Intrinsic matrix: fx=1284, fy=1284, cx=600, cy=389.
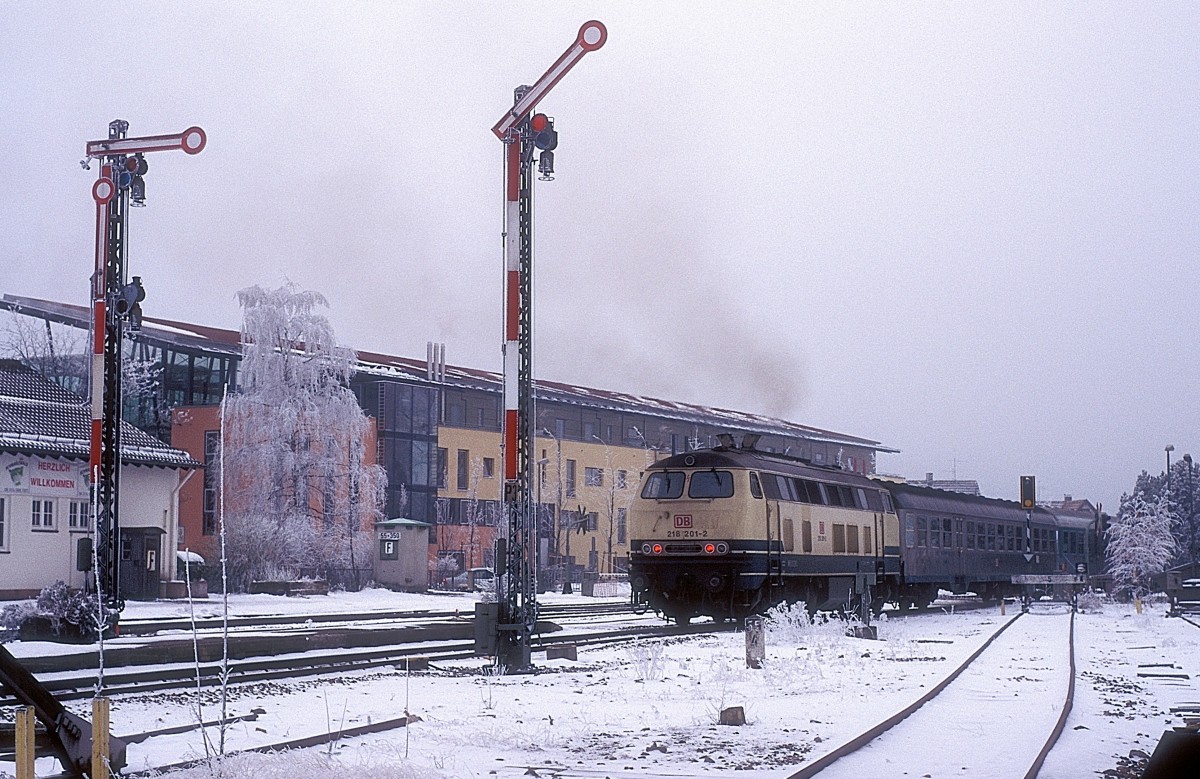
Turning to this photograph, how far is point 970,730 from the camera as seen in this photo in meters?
10.7

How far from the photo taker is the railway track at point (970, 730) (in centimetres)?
880

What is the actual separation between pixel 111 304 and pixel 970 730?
15791 mm

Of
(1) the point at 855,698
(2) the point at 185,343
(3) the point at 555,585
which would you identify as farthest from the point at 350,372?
(1) the point at 855,698

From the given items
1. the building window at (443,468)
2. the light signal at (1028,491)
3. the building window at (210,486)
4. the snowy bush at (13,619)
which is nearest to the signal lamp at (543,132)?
the snowy bush at (13,619)

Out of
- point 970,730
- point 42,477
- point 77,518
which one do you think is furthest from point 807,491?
point 77,518

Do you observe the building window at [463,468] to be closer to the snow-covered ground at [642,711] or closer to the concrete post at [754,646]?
→ the snow-covered ground at [642,711]

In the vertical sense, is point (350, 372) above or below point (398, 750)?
above

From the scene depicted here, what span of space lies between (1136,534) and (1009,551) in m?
32.2

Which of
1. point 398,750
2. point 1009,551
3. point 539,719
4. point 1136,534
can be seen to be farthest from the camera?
point 1136,534

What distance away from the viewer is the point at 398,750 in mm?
9008

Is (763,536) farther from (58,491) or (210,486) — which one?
(210,486)

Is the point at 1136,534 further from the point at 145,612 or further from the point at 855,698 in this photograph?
the point at 855,698

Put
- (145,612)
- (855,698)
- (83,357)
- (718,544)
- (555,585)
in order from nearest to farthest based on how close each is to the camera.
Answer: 1. (855,698)
2. (718,544)
3. (145,612)
4. (555,585)
5. (83,357)

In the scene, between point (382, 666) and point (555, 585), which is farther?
point (555, 585)
